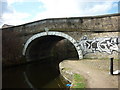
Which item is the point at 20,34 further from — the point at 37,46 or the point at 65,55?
the point at 65,55

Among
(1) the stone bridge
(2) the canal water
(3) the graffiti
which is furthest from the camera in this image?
(1) the stone bridge

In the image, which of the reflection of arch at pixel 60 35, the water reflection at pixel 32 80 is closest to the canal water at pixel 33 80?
the water reflection at pixel 32 80

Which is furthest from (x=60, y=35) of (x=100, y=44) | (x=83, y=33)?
(x=100, y=44)

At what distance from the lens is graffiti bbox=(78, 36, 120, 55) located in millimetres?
8031

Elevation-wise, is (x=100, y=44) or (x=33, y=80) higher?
(x=100, y=44)

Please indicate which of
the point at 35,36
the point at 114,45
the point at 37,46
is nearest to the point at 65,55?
the point at 37,46

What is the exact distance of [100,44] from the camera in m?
8.55

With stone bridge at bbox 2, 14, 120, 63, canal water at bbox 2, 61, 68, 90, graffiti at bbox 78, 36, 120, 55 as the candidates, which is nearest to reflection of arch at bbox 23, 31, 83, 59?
stone bridge at bbox 2, 14, 120, 63

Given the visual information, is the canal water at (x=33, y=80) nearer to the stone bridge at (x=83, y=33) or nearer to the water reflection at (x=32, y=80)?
the water reflection at (x=32, y=80)

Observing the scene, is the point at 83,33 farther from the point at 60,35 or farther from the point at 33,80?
the point at 33,80

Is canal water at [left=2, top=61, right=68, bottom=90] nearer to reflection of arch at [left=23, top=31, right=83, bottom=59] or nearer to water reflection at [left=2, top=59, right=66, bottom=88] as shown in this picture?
water reflection at [left=2, top=59, right=66, bottom=88]

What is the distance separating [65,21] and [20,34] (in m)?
5.70

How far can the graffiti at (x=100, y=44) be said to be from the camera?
8031 millimetres

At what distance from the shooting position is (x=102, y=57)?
27.8ft
